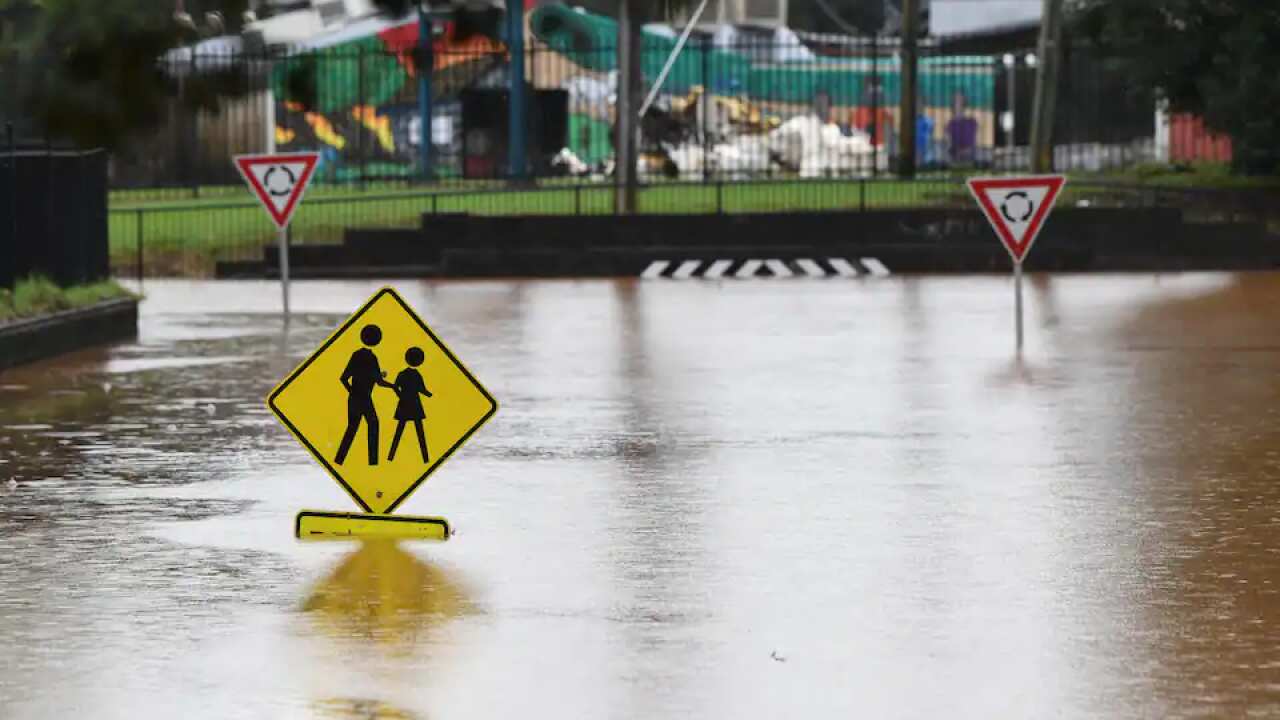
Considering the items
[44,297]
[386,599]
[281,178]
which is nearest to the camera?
[386,599]

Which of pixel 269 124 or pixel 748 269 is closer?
pixel 748 269

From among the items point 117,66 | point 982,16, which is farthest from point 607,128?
point 117,66

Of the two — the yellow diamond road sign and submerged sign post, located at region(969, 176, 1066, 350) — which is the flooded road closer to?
the yellow diamond road sign

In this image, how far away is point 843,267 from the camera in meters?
40.6

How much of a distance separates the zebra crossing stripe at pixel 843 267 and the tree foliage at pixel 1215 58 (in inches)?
255

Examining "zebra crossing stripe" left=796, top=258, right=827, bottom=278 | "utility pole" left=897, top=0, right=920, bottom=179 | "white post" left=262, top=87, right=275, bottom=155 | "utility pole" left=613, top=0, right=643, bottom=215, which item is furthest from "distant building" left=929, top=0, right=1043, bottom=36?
"zebra crossing stripe" left=796, top=258, right=827, bottom=278

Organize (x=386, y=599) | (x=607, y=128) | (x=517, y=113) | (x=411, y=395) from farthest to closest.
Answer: (x=607, y=128)
(x=517, y=113)
(x=411, y=395)
(x=386, y=599)

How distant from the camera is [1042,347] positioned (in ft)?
83.7

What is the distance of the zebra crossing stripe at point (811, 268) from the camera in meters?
40.2

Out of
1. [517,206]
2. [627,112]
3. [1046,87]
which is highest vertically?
[1046,87]

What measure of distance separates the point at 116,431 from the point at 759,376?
6.14 metres

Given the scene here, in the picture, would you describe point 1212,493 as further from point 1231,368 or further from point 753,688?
point 1231,368

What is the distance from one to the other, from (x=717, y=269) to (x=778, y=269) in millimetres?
900

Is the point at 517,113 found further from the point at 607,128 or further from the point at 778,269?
the point at 607,128
